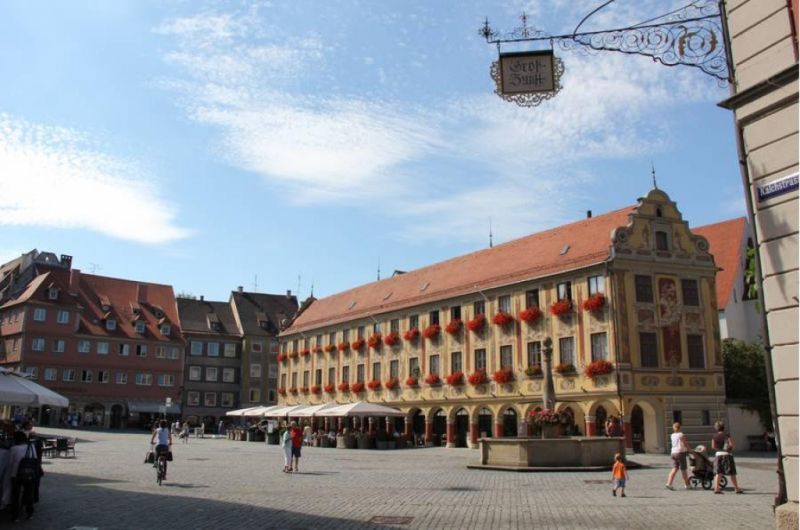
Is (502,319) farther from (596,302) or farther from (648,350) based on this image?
(648,350)

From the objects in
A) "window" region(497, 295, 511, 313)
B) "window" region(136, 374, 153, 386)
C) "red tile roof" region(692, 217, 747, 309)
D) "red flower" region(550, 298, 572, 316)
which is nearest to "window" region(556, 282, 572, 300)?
→ "red flower" region(550, 298, 572, 316)

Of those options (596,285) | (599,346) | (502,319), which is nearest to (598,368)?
(599,346)

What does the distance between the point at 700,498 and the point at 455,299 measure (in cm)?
3263

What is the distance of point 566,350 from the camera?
4103 cm

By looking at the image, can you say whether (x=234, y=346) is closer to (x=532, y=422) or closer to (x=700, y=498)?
(x=532, y=422)

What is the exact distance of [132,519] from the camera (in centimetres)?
1319

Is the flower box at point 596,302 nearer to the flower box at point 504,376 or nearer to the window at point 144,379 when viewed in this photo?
the flower box at point 504,376

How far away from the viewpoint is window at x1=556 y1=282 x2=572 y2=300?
41.4 metres

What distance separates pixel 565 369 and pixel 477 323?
7.55 metres

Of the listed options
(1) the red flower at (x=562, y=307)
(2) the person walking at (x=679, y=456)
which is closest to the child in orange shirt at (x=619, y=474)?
(2) the person walking at (x=679, y=456)

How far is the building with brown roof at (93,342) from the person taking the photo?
6744cm

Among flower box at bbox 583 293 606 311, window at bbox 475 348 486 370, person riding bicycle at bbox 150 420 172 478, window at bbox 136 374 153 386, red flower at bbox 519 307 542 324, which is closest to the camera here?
person riding bicycle at bbox 150 420 172 478

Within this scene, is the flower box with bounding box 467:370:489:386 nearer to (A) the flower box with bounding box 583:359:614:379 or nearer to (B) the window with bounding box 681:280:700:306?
(A) the flower box with bounding box 583:359:614:379

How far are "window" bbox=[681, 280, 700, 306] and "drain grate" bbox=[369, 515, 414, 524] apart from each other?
1201 inches
